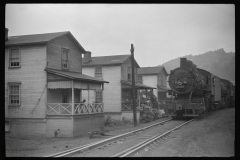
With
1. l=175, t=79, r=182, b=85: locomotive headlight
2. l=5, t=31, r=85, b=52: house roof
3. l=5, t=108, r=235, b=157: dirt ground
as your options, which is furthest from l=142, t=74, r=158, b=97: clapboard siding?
l=5, t=108, r=235, b=157: dirt ground

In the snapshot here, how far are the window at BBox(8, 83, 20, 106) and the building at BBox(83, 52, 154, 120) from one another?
10.6 meters

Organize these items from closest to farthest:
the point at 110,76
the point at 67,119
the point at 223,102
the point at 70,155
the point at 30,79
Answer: the point at 70,155, the point at 67,119, the point at 30,79, the point at 110,76, the point at 223,102

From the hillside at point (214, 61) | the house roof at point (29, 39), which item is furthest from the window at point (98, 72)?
the hillside at point (214, 61)

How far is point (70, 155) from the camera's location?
977 cm

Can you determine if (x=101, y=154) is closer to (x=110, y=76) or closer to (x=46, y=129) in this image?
(x=46, y=129)

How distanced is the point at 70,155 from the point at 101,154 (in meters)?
1.20

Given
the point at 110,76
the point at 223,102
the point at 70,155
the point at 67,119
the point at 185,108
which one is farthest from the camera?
the point at 223,102

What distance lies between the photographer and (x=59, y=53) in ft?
61.3

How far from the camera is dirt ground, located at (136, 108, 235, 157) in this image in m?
9.98

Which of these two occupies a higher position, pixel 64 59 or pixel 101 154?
pixel 64 59

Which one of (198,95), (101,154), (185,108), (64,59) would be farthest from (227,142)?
(64,59)

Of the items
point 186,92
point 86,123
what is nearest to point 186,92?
point 186,92

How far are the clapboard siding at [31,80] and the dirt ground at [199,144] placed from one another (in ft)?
29.7

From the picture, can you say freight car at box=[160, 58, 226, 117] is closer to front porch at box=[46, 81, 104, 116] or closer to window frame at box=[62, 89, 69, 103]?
front porch at box=[46, 81, 104, 116]
